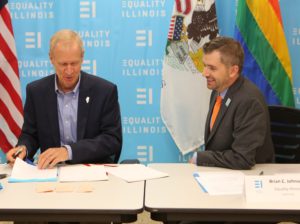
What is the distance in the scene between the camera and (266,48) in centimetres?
365

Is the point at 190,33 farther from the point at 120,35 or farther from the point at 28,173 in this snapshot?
the point at 28,173

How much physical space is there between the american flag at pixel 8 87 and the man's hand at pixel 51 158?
5.45 ft

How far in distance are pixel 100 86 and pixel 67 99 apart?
0.74 ft

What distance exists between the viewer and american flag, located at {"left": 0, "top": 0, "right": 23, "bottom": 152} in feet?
12.6

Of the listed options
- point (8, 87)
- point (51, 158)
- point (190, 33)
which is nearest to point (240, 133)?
point (51, 158)

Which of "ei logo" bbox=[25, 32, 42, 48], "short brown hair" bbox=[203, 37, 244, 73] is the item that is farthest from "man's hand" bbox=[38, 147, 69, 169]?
"ei logo" bbox=[25, 32, 42, 48]

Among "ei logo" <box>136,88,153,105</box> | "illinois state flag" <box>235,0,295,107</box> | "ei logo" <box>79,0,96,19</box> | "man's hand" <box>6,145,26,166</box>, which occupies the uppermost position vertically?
"ei logo" <box>79,0,96,19</box>

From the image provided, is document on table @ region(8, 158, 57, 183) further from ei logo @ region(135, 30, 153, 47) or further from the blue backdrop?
ei logo @ region(135, 30, 153, 47)

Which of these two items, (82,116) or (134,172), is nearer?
(134,172)

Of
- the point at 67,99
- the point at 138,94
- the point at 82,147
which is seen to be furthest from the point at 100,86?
the point at 138,94

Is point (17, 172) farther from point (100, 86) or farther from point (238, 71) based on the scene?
point (238, 71)

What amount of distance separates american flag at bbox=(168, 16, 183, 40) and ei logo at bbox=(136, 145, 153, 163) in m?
1.06

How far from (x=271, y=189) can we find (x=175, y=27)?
2.23 metres

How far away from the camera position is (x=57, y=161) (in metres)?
2.36
